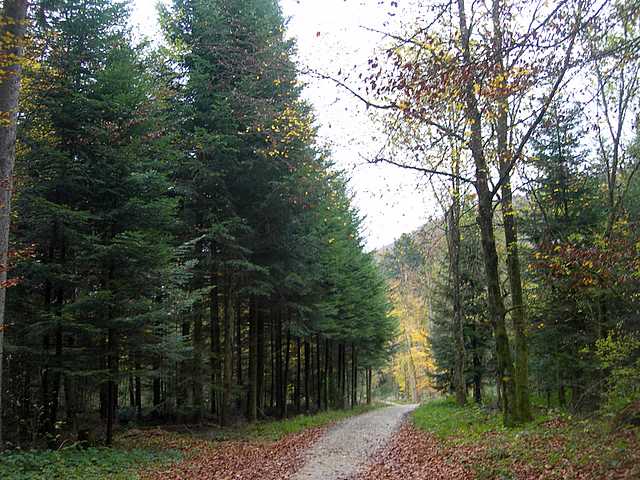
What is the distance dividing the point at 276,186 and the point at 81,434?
9.55 m

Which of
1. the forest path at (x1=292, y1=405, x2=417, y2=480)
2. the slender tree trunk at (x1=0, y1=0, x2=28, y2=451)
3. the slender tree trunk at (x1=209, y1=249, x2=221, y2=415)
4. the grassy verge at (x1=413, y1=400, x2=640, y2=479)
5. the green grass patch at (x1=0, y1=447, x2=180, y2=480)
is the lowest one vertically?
the forest path at (x1=292, y1=405, x2=417, y2=480)

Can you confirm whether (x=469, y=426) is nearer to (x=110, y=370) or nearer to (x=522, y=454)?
(x=522, y=454)

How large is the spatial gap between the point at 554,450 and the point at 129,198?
11418 mm

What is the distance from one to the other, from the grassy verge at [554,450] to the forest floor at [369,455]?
0.02m

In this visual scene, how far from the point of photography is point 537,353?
1773cm

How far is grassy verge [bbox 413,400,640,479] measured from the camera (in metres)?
6.76

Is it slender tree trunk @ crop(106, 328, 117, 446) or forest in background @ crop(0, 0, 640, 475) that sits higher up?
forest in background @ crop(0, 0, 640, 475)

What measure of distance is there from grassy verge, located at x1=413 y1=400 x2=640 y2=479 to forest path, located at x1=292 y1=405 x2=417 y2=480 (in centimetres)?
232

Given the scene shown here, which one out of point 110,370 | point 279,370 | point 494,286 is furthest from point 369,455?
point 279,370

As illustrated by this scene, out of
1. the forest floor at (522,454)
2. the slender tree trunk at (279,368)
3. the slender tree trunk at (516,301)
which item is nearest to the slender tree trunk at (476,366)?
the slender tree trunk at (279,368)

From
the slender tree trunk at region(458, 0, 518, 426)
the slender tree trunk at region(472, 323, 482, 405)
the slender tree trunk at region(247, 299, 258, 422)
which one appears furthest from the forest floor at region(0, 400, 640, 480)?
the slender tree trunk at region(472, 323, 482, 405)

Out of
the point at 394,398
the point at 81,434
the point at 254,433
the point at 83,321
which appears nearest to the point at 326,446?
the point at 254,433

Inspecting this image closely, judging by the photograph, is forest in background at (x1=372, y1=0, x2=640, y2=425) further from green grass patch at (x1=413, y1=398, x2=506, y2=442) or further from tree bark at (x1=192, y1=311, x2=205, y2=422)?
tree bark at (x1=192, y1=311, x2=205, y2=422)

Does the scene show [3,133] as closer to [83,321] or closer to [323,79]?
[83,321]
